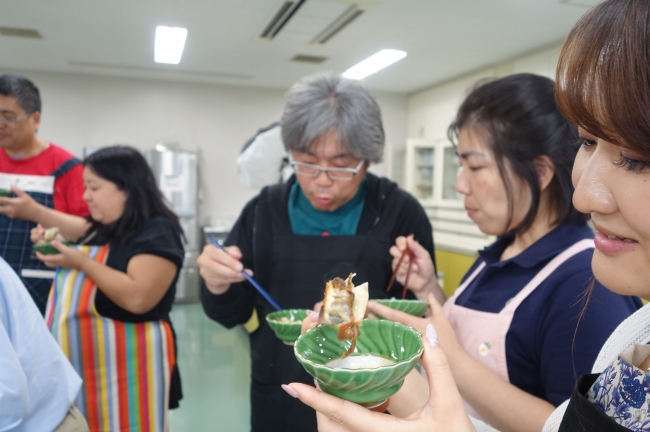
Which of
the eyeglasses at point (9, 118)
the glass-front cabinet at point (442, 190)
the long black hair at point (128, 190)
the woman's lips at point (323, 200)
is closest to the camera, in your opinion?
the woman's lips at point (323, 200)

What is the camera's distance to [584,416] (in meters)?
0.67

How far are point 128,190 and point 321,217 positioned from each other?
3.78 feet

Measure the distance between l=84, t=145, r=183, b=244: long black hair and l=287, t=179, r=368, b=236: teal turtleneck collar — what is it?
2.99ft

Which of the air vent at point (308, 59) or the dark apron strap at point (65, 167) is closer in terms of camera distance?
the dark apron strap at point (65, 167)

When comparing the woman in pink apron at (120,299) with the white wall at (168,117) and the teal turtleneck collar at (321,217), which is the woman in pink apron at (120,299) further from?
the white wall at (168,117)

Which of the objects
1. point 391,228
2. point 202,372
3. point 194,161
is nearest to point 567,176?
point 391,228

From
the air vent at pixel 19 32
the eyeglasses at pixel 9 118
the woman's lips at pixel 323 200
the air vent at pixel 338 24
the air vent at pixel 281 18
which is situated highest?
the air vent at pixel 338 24

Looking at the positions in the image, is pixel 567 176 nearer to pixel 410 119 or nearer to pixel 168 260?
pixel 168 260

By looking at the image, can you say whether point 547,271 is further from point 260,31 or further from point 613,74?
point 260,31

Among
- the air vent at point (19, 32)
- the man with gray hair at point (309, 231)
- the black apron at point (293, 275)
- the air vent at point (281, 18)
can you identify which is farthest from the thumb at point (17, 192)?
the air vent at point (19, 32)

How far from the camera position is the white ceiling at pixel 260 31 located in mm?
3967

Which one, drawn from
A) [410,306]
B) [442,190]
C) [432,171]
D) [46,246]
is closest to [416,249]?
[410,306]

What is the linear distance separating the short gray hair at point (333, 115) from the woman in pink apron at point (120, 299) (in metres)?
1.00

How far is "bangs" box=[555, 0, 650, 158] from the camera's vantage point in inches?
20.6
